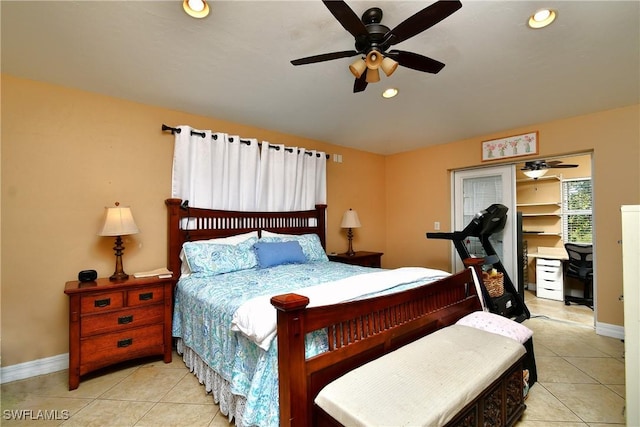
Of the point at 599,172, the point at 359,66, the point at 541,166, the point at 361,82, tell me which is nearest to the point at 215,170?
the point at 361,82

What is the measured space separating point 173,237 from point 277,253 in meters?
1.07

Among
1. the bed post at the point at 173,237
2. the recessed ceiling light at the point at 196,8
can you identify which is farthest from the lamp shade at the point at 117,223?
the recessed ceiling light at the point at 196,8

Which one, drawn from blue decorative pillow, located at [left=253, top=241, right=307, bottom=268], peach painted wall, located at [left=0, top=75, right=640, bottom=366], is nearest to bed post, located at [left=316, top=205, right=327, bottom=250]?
blue decorative pillow, located at [left=253, top=241, right=307, bottom=268]

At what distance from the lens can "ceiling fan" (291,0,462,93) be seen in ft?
4.65

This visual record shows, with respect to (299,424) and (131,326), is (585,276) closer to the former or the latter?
(299,424)

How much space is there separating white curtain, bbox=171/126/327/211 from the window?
→ 4.17 meters

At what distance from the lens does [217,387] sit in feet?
6.58

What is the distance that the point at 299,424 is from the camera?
1292 millimetres

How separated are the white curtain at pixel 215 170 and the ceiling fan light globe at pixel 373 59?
2075 mm

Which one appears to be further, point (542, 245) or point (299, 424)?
point (542, 245)

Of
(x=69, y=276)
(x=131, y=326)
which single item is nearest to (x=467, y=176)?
(x=131, y=326)

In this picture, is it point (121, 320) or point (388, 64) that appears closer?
point (388, 64)

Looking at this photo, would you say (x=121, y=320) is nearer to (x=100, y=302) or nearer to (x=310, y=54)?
(x=100, y=302)

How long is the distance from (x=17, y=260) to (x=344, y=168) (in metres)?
3.83
